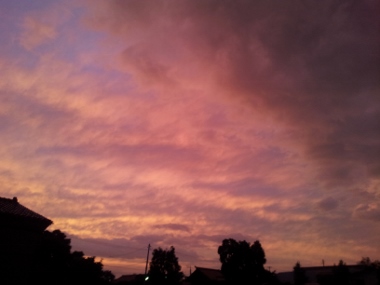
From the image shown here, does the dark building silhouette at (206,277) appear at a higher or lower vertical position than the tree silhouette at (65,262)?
lower

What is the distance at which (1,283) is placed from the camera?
29.5m

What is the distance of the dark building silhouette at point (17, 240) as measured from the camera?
99.6 feet

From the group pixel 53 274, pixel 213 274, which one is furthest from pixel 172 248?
pixel 53 274

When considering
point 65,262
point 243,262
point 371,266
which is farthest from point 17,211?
point 371,266

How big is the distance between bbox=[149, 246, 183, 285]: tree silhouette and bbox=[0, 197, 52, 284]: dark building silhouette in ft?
106

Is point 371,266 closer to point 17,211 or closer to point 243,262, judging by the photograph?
point 243,262

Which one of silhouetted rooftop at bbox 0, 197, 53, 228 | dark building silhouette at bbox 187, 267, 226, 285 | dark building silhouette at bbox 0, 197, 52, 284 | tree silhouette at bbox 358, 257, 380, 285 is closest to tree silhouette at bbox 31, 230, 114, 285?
dark building silhouette at bbox 0, 197, 52, 284

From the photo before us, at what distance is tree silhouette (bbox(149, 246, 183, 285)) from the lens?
6006 cm

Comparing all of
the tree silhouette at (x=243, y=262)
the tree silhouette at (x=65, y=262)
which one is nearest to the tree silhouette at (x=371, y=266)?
the tree silhouette at (x=243, y=262)

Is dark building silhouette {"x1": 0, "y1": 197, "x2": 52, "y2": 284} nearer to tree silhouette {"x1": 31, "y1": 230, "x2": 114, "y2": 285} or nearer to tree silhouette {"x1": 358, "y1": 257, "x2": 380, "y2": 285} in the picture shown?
tree silhouette {"x1": 31, "y1": 230, "x2": 114, "y2": 285}

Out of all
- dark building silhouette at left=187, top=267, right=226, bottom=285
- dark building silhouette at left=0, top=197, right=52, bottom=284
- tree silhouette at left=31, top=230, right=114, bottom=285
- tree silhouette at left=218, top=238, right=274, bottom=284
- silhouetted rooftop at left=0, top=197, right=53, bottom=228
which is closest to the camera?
dark building silhouette at left=0, top=197, right=52, bottom=284

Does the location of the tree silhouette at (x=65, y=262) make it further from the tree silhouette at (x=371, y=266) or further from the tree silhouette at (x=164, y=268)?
the tree silhouette at (x=371, y=266)

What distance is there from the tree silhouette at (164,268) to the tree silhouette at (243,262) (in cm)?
1570

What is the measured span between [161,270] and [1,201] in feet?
124
